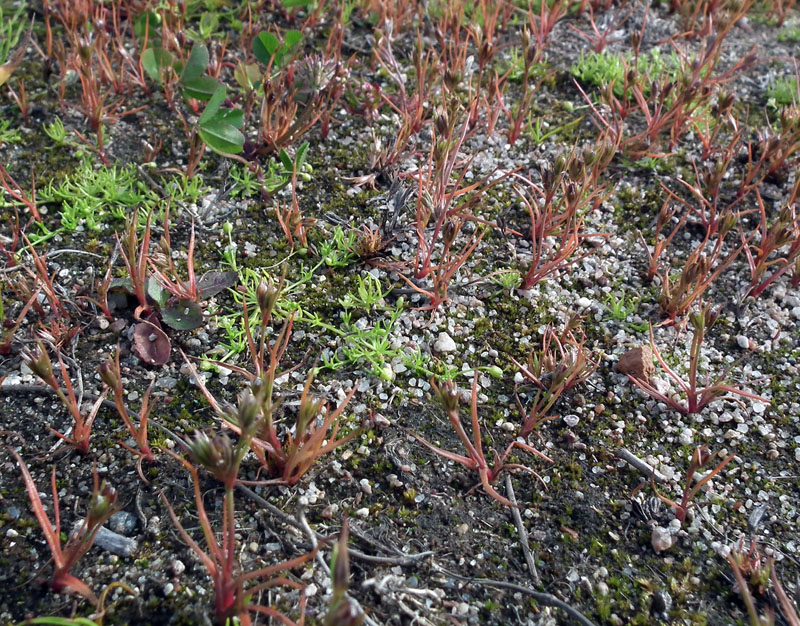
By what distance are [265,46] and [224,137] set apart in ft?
1.93

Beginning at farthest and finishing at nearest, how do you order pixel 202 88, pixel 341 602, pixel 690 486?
1. pixel 202 88
2. pixel 690 486
3. pixel 341 602

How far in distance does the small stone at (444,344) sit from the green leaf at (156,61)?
1627mm

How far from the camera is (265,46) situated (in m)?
2.75

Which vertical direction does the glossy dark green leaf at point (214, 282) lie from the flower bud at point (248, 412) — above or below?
below

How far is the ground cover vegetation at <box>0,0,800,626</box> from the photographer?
5.17ft

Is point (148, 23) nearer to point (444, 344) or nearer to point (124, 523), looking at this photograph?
point (444, 344)

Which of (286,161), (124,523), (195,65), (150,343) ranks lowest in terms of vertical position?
(124,523)

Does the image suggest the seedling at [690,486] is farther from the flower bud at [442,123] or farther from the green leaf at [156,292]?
the green leaf at [156,292]

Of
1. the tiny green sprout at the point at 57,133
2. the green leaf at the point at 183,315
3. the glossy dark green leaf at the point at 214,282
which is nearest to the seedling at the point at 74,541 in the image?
the green leaf at the point at 183,315

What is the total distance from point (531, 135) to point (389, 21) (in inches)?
32.6

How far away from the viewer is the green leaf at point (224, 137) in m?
2.39

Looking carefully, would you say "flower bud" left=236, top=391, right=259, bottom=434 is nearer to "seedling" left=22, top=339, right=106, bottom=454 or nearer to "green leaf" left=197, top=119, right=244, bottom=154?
"seedling" left=22, top=339, right=106, bottom=454

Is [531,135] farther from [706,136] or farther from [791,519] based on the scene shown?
[791,519]

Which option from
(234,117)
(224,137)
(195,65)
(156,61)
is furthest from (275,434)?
(156,61)
